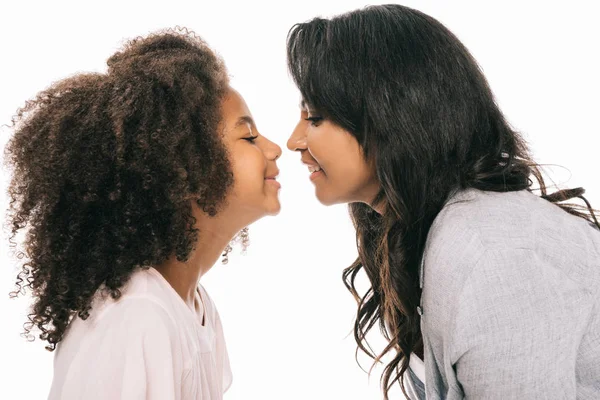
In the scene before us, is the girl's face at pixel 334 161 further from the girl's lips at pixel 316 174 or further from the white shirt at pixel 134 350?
the white shirt at pixel 134 350

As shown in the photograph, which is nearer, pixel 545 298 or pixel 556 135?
pixel 545 298

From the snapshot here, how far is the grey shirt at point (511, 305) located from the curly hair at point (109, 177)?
2.30 ft

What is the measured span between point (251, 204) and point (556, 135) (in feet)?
7.22

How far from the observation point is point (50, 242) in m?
2.13

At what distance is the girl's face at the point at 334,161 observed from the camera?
2266 mm

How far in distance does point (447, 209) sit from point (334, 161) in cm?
36

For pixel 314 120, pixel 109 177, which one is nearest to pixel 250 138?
pixel 314 120

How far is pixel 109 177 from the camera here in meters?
2.14

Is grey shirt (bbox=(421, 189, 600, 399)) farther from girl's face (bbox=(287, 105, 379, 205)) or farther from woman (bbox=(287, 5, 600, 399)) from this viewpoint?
girl's face (bbox=(287, 105, 379, 205))

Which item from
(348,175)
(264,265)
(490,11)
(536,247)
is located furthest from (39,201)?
(490,11)

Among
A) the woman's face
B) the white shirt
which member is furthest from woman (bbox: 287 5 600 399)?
the white shirt

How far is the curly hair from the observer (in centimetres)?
212

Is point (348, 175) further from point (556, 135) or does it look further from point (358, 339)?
point (556, 135)

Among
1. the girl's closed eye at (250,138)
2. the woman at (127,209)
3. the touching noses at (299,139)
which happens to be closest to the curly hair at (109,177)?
the woman at (127,209)
